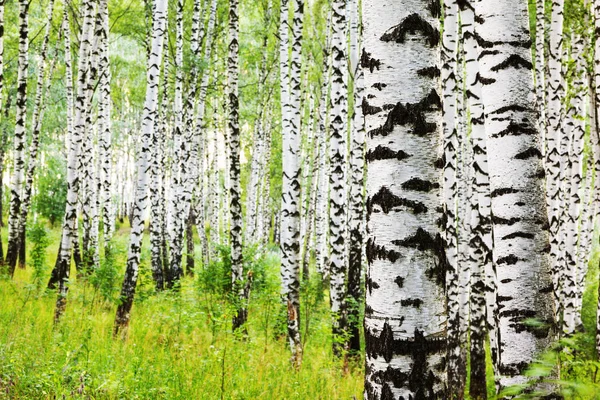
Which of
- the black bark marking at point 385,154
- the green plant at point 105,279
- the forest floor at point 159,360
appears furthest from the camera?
the green plant at point 105,279

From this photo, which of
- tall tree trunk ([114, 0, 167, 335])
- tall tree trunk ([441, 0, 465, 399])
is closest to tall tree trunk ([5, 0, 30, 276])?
tall tree trunk ([114, 0, 167, 335])

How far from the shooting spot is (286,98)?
7395 millimetres

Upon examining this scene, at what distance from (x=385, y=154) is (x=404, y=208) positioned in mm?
264

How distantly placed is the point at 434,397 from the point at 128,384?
339 cm

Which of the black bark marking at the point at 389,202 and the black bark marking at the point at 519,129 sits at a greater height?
the black bark marking at the point at 519,129

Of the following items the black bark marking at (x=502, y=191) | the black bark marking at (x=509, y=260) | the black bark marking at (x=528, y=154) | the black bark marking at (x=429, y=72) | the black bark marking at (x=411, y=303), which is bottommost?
the black bark marking at (x=411, y=303)

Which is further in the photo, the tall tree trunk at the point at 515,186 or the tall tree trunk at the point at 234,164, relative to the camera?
the tall tree trunk at the point at 234,164

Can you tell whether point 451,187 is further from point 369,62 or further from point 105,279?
point 105,279

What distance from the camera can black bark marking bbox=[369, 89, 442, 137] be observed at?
6.33 ft

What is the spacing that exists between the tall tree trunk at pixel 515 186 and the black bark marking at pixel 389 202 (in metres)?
0.99

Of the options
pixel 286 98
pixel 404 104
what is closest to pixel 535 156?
pixel 404 104

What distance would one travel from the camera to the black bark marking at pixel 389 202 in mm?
1891

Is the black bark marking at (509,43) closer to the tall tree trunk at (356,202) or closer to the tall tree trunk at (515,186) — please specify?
the tall tree trunk at (515,186)

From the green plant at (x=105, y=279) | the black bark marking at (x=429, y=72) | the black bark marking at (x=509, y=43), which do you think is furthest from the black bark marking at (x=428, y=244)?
the green plant at (x=105, y=279)
